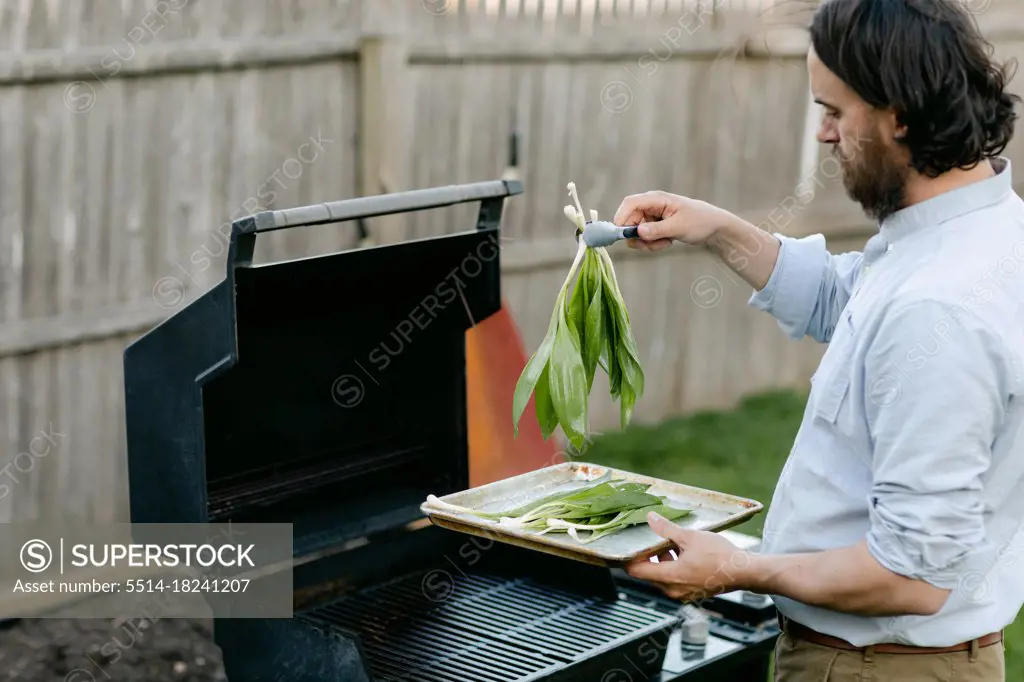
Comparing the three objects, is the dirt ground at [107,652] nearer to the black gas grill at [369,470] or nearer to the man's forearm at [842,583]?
the black gas grill at [369,470]

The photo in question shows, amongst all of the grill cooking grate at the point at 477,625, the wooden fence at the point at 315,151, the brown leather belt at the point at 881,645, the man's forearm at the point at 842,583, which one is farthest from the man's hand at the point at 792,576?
the wooden fence at the point at 315,151

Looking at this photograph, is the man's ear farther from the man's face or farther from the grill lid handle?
the grill lid handle

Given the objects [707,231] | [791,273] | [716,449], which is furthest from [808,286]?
[716,449]

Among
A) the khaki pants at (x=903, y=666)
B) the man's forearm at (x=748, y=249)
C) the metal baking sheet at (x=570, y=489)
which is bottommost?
the khaki pants at (x=903, y=666)

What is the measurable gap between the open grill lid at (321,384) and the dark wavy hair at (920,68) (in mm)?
1157

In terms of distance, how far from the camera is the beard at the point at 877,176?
7.69ft

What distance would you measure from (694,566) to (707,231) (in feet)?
2.93

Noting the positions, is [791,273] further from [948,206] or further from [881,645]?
[881,645]

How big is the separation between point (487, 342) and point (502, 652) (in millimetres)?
1325

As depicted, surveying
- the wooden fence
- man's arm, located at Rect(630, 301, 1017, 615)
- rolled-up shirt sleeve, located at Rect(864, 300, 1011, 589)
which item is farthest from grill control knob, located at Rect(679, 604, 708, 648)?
the wooden fence

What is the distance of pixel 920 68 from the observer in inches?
88.9

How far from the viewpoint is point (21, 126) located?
4.72m

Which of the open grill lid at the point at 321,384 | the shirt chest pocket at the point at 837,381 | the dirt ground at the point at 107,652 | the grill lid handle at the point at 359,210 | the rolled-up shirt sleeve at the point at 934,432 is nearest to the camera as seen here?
the rolled-up shirt sleeve at the point at 934,432

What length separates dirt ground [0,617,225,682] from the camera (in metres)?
4.55
